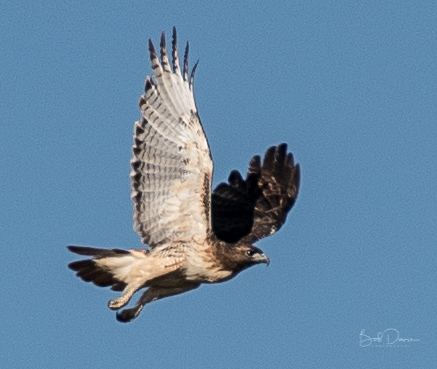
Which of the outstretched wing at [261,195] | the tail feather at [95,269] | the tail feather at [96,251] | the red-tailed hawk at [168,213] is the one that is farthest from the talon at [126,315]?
the outstretched wing at [261,195]

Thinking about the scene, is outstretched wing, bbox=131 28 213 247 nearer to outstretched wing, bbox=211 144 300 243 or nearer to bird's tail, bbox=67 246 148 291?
bird's tail, bbox=67 246 148 291

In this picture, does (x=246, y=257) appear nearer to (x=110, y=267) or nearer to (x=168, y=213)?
(x=168, y=213)

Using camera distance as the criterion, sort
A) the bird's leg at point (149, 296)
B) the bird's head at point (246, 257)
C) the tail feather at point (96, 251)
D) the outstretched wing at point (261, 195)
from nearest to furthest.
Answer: the tail feather at point (96, 251) → the bird's head at point (246, 257) → the bird's leg at point (149, 296) → the outstretched wing at point (261, 195)

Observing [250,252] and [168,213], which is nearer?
[168,213]

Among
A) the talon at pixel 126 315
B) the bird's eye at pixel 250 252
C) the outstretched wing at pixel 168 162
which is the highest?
the outstretched wing at pixel 168 162

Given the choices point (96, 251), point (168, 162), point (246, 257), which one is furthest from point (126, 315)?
point (168, 162)

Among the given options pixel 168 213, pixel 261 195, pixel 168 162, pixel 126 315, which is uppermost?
pixel 261 195

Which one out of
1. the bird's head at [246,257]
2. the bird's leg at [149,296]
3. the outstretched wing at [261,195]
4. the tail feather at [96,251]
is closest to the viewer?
the tail feather at [96,251]

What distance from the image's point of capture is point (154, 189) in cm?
1395

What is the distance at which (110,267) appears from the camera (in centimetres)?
1395

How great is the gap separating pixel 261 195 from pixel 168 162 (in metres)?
2.38

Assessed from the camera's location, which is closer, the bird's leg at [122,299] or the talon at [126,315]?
the bird's leg at [122,299]

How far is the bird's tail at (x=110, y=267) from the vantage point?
45.4 ft

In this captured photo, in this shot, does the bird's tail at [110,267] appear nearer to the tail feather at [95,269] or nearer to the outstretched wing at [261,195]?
the tail feather at [95,269]
